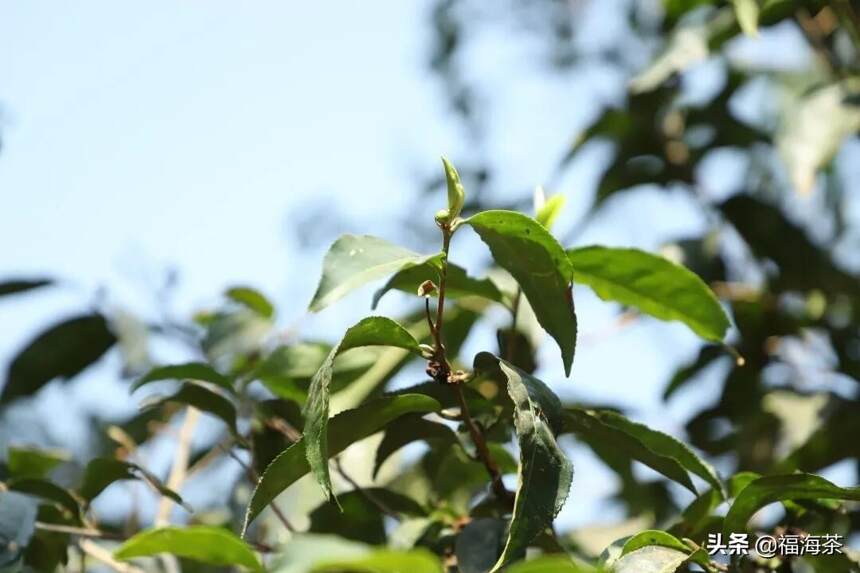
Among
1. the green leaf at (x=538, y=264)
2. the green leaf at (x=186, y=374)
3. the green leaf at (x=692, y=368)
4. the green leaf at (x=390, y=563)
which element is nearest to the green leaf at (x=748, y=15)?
the green leaf at (x=692, y=368)

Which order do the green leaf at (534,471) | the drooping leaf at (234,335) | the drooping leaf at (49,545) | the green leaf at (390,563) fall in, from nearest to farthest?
1. the green leaf at (390,563)
2. the green leaf at (534,471)
3. the drooping leaf at (49,545)
4. the drooping leaf at (234,335)

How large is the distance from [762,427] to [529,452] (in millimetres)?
724

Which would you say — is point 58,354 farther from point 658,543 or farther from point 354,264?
point 658,543

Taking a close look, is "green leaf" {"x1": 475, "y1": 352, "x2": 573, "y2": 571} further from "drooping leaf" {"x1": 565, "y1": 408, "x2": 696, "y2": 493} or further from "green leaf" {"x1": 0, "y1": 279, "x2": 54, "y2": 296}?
"green leaf" {"x1": 0, "y1": 279, "x2": 54, "y2": 296}

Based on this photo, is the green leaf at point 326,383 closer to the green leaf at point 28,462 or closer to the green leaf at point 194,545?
the green leaf at point 194,545

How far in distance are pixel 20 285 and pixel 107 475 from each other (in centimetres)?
38

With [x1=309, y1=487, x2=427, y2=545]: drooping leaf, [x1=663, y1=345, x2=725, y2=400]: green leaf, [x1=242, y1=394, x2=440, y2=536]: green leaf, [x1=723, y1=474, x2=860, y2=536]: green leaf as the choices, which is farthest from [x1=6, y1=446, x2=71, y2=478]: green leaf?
[x1=663, y1=345, x2=725, y2=400]: green leaf

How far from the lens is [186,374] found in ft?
3.02

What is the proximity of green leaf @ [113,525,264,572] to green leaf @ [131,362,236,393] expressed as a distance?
0.36 meters

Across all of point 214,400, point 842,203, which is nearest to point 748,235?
point 842,203

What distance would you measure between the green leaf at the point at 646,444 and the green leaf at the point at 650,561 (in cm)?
11

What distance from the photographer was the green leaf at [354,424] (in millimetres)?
730

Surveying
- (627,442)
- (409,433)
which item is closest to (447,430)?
(409,433)

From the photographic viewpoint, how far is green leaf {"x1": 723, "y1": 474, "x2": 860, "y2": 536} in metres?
0.75
